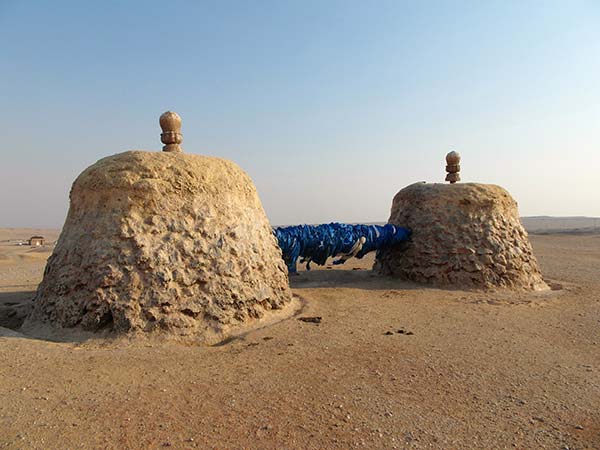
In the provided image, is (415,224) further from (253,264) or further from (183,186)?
(183,186)

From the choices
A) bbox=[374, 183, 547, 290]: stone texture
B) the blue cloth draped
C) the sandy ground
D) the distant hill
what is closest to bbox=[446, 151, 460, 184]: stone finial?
bbox=[374, 183, 547, 290]: stone texture

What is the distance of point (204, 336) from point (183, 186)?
1878mm

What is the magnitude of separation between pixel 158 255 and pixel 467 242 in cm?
565

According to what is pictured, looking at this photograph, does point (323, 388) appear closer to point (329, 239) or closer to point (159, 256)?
point (159, 256)

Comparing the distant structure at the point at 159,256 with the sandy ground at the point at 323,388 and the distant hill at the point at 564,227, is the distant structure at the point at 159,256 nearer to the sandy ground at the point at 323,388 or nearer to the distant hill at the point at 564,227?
the sandy ground at the point at 323,388

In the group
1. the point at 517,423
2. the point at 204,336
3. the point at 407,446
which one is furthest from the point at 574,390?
the point at 204,336

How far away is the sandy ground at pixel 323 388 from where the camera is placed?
2.65m

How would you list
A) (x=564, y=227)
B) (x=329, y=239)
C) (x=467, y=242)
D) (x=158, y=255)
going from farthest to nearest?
(x=564, y=227)
(x=329, y=239)
(x=467, y=242)
(x=158, y=255)

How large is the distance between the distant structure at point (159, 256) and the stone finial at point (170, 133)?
345mm

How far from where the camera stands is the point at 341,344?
450 centimetres

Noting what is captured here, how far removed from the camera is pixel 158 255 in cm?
475

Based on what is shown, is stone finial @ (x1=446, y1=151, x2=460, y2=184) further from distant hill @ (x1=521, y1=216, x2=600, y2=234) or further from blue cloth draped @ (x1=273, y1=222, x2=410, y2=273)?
distant hill @ (x1=521, y1=216, x2=600, y2=234)

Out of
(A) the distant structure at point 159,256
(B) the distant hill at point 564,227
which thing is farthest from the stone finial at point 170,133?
(B) the distant hill at point 564,227

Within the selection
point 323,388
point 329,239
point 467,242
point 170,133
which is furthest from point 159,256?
point 467,242
